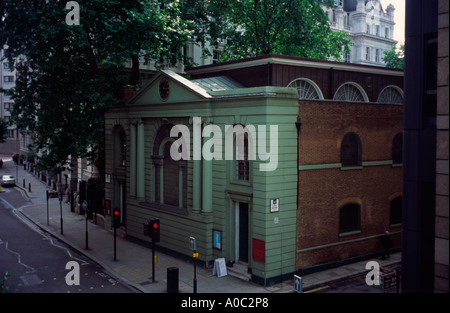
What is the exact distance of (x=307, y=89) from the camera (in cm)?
2308

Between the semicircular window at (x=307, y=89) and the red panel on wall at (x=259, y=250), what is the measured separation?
829cm

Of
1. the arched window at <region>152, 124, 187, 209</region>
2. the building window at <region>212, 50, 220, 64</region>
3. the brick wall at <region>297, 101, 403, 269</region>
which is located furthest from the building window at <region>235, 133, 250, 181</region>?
the building window at <region>212, 50, 220, 64</region>

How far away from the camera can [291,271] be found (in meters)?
19.5

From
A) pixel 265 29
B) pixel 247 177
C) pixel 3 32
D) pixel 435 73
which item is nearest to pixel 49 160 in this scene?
pixel 3 32

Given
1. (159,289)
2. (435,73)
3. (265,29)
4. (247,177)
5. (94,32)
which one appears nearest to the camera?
(435,73)

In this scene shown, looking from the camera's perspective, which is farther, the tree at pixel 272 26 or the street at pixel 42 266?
the tree at pixel 272 26

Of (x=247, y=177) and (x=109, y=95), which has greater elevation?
(x=109, y=95)

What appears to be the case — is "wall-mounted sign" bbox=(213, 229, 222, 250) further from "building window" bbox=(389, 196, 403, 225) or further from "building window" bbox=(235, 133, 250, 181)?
"building window" bbox=(389, 196, 403, 225)

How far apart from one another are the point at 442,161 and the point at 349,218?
11.3 m

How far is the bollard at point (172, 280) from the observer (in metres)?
17.7

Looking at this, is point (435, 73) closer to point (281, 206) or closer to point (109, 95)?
point (281, 206)

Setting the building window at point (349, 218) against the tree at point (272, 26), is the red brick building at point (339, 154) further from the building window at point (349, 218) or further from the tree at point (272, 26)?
the tree at point (272, 26)

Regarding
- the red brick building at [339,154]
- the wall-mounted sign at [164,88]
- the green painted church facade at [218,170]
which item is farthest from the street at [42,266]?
the wall-mounted sign at [164,88]
